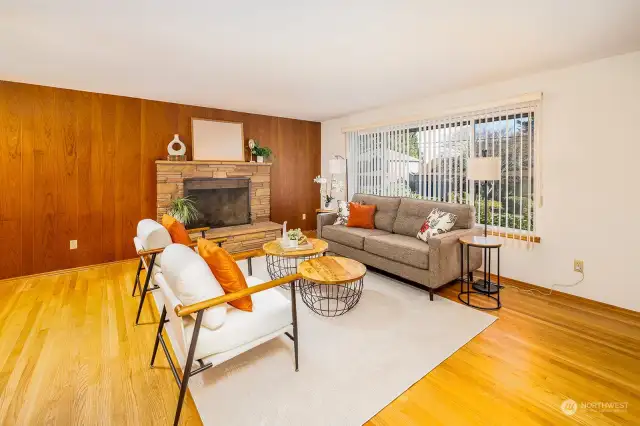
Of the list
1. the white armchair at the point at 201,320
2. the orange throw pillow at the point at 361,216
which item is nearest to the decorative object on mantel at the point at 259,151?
the orange throw pillow at the point at 361,216

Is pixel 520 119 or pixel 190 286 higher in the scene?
pixel 520 119

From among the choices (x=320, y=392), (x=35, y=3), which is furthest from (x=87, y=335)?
(x=35, y=3)

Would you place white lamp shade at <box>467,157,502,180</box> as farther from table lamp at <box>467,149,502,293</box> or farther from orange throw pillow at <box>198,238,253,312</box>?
orange throw pillow at <box>198,238,253,312</box>

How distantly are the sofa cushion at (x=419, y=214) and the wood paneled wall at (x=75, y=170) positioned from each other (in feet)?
11.5

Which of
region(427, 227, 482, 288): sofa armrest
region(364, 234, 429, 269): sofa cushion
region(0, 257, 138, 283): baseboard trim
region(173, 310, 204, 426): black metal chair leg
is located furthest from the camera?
region(0, 257, 138, 283): baseboard trim

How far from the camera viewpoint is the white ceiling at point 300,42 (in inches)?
82.6

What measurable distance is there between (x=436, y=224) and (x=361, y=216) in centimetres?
121

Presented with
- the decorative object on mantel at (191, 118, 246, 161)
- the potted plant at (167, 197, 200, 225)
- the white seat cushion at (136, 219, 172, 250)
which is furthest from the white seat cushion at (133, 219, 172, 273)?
the decorative object on mantel at (191, 118, 246, 161)

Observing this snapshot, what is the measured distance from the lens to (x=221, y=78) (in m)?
3.61

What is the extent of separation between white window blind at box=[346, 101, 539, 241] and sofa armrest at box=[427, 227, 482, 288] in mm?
454

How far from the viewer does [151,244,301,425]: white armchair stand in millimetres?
1647

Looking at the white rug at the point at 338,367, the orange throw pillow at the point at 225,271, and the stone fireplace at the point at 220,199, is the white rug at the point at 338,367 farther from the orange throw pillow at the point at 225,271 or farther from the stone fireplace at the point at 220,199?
the stone fireplace at the point at 220,199

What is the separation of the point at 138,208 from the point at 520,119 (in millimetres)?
5232

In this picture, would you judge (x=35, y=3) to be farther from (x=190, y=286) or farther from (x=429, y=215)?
(x=429, y=215)
